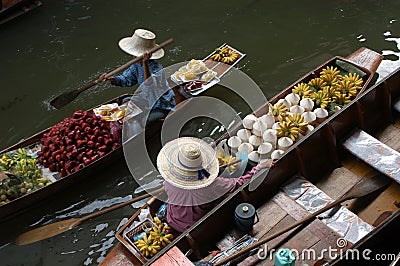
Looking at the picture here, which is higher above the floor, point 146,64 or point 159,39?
point 146,64

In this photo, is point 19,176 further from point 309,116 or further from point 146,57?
point 309,116

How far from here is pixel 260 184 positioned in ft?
15.9

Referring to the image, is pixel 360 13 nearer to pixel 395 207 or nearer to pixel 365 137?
pixel 365 137

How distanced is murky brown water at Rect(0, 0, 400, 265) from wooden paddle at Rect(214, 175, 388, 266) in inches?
87.9

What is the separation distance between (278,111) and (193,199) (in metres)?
1.84

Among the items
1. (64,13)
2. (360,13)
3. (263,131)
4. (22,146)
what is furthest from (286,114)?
(64,13)

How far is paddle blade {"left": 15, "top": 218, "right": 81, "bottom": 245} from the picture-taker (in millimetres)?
5363

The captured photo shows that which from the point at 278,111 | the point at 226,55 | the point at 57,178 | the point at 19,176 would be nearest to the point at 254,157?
the point at 278,111

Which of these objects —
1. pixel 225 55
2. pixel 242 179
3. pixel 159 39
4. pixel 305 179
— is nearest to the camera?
pixel 242 179

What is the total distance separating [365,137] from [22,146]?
4044mm

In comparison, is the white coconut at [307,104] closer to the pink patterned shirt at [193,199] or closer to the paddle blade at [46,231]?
the pink patterned shirt at [193,199]

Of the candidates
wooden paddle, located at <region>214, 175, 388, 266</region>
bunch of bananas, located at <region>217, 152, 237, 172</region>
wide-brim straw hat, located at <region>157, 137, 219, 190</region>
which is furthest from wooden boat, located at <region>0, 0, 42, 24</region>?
wooden paddle, located at <region>214, 175, 388, 266</region>

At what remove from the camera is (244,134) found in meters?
5.59

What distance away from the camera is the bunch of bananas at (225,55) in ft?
23.7
